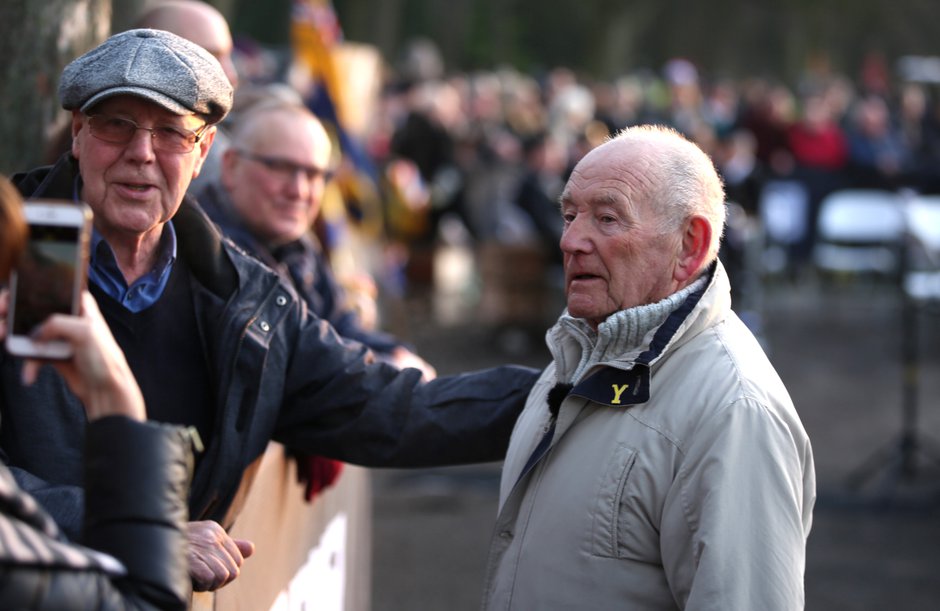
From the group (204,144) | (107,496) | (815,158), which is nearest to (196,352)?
(204,144)

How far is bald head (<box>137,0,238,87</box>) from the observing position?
16.6ft

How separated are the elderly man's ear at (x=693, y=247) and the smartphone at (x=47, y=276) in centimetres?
140

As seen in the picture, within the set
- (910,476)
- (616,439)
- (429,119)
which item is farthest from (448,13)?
(616,439)

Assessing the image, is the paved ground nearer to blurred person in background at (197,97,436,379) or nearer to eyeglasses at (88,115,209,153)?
blurred person in background at (197,97,436,379)

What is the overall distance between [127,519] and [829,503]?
7115mm

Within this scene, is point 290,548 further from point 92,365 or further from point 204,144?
point 92,365

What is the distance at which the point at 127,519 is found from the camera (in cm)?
226

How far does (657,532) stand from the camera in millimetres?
2852

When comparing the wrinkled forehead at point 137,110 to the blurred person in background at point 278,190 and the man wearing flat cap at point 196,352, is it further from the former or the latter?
the blurred person in background at point 278,190

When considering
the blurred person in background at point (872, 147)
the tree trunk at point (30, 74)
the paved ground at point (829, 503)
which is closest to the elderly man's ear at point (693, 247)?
the tree trunk at point (30, 74)

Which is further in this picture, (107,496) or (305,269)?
(305,269)

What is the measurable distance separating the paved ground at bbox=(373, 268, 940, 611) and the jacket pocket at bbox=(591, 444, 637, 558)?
12.8 ft

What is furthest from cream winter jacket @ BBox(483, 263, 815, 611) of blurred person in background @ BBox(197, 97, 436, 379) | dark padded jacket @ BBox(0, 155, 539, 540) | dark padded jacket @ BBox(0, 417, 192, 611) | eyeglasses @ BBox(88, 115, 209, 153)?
blurred person in background @ BBox(197, 97, 436, 379)

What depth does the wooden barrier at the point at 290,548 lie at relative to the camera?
3.31 metres
